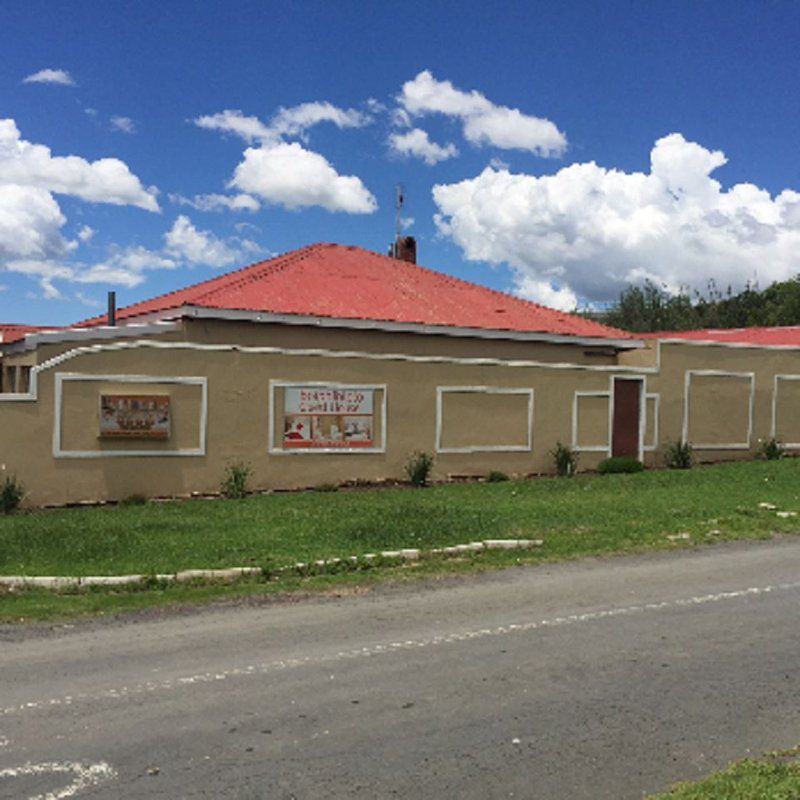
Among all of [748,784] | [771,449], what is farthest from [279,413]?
[771,449]

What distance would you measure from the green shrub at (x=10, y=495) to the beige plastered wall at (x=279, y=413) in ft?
0.80

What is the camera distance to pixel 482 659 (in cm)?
728

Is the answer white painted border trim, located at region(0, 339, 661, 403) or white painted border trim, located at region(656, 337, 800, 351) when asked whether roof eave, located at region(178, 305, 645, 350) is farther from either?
white painted border trim, located at region(656, 337, 800, 351)

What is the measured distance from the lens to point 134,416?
55.8ft

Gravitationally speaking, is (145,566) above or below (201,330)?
below

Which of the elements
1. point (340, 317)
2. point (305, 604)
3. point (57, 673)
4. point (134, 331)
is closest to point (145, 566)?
point (305, 604)

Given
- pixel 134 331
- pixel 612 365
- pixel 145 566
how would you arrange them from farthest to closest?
pixel 612 365 < pixel 134 331 < pixel 145 566

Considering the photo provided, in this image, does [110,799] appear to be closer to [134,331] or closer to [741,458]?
[134,331]

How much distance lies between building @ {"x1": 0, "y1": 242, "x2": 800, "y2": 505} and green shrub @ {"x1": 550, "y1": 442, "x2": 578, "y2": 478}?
22cm

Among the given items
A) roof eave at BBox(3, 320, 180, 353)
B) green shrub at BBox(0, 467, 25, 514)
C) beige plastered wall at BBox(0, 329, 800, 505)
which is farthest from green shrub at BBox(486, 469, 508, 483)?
green shrub at BBox(0, 467, 25, 514)

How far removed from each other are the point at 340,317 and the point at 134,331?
15.5 feet

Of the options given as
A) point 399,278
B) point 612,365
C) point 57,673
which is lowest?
point 57,673

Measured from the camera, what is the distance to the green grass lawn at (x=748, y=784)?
179 inches

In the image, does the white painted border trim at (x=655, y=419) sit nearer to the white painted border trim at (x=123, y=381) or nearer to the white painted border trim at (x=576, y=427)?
the white painted border trim at (x=576, y=427)
